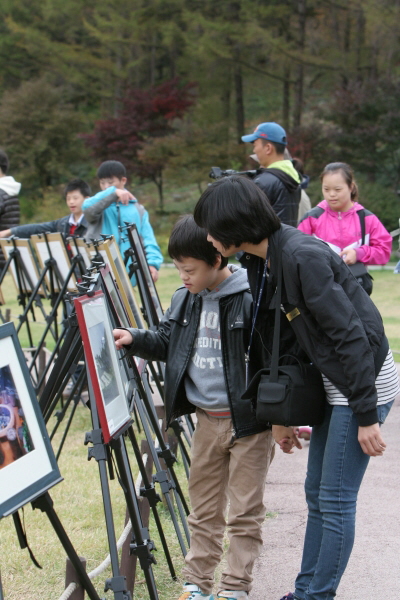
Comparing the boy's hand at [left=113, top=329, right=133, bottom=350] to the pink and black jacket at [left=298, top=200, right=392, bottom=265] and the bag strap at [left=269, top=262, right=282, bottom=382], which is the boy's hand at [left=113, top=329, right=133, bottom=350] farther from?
the pink and black jacket at [left=298, top=200, right=392, bottom=265]

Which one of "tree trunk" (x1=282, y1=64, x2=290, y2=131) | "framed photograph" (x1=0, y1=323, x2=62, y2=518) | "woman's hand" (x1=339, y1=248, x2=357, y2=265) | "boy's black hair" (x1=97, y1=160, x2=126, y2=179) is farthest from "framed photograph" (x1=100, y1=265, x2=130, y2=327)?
"tree trunk" (x1=282, y1=64, x2=290, y2=131)

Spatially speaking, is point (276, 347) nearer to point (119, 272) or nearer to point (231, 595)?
point (231, 595)

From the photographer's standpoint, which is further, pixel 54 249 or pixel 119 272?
pixel 54 249

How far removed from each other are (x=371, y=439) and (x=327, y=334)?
1.23ft

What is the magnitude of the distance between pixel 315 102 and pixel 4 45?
45.4 feet

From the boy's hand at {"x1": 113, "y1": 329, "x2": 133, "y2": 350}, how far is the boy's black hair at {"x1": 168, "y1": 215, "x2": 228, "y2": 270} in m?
0.36

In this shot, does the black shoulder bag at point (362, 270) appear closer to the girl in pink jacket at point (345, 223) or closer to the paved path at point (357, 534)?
the girl in pink jacket at point (345, 223)

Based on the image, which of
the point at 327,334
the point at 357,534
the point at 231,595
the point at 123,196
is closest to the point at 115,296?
the point at 327,334

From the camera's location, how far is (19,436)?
6.76 feet

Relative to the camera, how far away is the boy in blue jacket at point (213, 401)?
2.88m

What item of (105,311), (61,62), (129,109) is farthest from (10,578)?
(61,62)

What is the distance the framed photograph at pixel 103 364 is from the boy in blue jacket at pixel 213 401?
0.24 metres

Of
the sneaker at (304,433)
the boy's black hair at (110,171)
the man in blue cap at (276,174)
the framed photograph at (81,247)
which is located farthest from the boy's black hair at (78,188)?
the sneaker at (304,433)

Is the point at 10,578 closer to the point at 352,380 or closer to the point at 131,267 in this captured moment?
the point at 131,267
